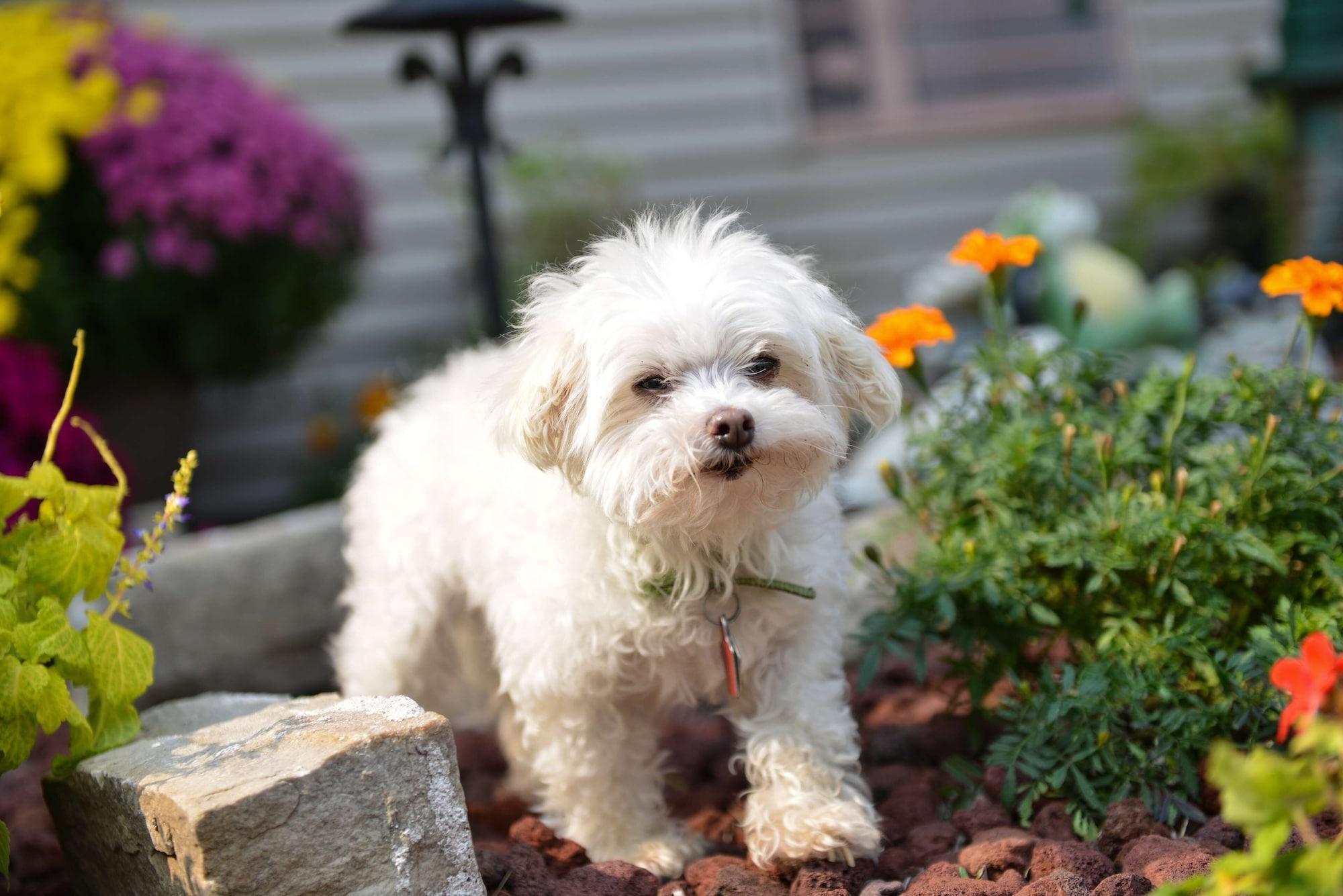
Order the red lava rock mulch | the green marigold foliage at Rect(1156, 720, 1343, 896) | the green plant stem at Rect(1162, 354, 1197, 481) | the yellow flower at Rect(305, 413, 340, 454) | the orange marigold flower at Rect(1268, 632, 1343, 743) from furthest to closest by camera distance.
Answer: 1. the yellow flower at Rect(305, 413, 340, 454)
2. the green plant stem at Rect(1162, 354, 1197, 481)
3. the red lava rock mulch
4. the orange marigold flower at Rect(1268, 632, 1343, 743)
5. the green marigold foliage at Rect(1156, 720, 1343, 896)

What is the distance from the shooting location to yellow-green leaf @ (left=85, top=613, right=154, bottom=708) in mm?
2430

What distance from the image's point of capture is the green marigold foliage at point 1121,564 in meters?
2.58

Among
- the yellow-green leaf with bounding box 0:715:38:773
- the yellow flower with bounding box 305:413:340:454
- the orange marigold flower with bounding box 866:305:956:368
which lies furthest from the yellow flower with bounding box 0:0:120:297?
the orange marigold flower with bounding box 866:305:956:368

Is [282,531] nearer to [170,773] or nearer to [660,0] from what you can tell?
[170,773]

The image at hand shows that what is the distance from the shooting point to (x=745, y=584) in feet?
8.39

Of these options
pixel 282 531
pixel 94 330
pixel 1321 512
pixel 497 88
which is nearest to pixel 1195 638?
pixel 1321 512

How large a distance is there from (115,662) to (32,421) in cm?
159

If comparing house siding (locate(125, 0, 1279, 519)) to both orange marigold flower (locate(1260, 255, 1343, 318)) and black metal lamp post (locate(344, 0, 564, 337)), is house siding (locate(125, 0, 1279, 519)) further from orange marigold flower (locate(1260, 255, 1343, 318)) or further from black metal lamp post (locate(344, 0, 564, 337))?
orange marigold flower (locate(1260, 255, 1343, 318))

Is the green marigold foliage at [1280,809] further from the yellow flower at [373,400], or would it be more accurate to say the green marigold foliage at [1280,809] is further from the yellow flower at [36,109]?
the yellow flower at [373,400]

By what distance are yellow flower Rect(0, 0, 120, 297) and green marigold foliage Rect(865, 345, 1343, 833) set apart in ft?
11.7

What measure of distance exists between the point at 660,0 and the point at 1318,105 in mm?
3567

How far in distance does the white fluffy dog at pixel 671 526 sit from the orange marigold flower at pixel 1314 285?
2.84 ft

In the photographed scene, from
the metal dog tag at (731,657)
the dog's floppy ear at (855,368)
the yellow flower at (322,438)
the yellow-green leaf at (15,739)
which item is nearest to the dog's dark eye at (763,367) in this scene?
the dog's floppy ear at (855,368)

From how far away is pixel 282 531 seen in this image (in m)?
4.24
